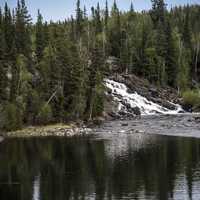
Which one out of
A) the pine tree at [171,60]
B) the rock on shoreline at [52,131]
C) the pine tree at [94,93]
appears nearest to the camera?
the rock on shoreline at [52,131]

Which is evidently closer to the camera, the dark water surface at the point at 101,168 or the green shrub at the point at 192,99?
the dark water surface at the point at 101,168

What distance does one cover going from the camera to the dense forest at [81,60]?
98438 millimetres

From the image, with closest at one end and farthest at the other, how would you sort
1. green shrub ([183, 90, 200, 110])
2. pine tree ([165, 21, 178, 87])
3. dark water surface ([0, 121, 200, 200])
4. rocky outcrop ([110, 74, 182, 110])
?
1. dark water surface ([0, 121, 200, 200])
2. green shrub ([183, 90, 200, 110])
3. rocky outcrop ([110, 74, 182, 110])
4. pine tree ([165, 21, 178, 87])

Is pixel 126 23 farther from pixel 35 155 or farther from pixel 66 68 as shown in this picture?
pixel 35 155

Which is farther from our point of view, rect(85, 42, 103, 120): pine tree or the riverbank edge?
rect(85, 42, 103, 120): pine tree

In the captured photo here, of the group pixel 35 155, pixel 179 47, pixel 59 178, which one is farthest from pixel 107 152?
pixel 179 47

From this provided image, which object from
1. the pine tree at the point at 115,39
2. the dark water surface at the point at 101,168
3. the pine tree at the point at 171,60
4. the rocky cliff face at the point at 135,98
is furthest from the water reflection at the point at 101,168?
the pine tree at the point at 115,39

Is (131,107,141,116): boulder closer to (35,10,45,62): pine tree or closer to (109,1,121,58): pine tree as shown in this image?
(35,10,45,62): pine tree

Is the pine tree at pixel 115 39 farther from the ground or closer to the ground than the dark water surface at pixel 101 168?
farther from the ground

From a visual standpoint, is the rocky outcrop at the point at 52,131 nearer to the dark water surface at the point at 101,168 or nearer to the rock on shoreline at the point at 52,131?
the rock on shoreline at the point at 52,131

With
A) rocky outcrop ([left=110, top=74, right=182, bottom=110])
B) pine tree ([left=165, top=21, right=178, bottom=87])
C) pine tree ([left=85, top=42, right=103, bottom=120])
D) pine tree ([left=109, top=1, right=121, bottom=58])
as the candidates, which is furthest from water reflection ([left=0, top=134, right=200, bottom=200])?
pine tree ([left=109, top=1, right=121, bottom=58])

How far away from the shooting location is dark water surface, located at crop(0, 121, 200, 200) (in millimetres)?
43938

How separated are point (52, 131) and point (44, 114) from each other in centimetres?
732

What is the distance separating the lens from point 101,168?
55.2 metres
